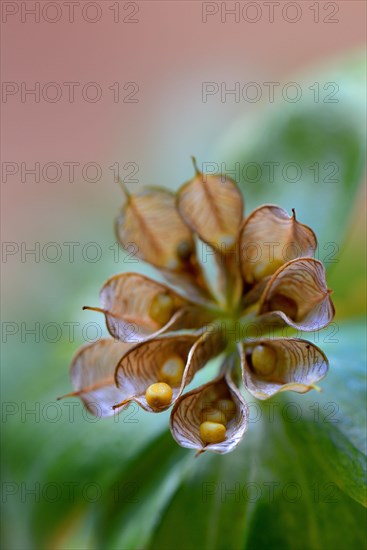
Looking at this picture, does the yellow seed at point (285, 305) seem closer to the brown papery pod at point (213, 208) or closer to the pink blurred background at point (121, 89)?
the brown papery pod at point (213, 208)

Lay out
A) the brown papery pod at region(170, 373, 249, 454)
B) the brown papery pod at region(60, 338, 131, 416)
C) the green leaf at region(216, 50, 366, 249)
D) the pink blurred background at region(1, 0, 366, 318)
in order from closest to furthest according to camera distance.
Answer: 1. the brown papery pod at region(170, 373, 249, 454)
2. the brown papery pod at region(60, 338, 131, 416)
3. the green leaf at region(216, 50, 366, 249)
4. the pink blurred background at region(1, 0, 366, 318)

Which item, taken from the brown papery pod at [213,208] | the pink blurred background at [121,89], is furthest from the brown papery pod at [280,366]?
the pink blurred background at [121,89]

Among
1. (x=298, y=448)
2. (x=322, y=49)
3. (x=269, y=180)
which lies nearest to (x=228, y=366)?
(x=298, y=448)

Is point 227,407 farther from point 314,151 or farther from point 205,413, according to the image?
point 314,151

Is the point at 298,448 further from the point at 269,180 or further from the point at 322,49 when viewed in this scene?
the point at 322,49

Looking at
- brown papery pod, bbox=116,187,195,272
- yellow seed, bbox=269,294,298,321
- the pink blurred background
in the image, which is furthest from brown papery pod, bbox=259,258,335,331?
the pink blurred background

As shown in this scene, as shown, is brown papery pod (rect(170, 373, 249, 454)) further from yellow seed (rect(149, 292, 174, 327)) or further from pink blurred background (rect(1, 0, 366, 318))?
pink blurred background (rect(1, 0, 366, 318))
